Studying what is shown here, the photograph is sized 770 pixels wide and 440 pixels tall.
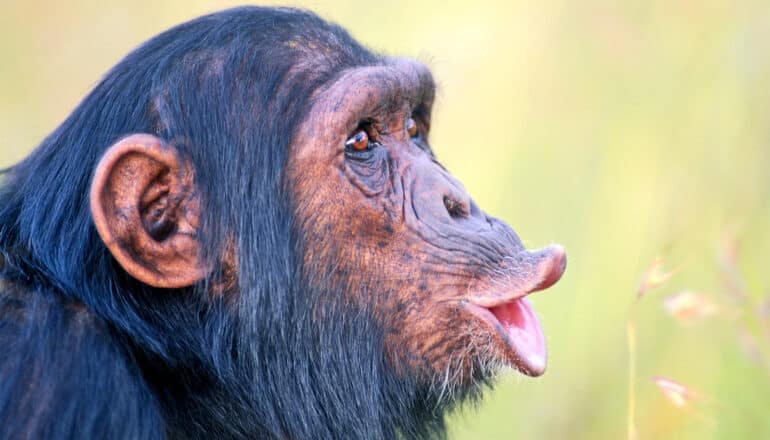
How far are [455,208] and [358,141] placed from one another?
1.14 ft

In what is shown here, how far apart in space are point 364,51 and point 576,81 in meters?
2.94

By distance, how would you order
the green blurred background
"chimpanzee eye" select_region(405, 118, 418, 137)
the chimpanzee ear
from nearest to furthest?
the chimpanzee ear → "chimpanzee eye" select_region(405, 118, 418, 137) → the green blurred background

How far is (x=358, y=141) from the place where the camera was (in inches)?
135

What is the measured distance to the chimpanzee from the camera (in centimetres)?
315

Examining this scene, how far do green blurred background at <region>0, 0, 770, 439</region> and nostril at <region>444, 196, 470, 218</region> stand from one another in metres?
1.27

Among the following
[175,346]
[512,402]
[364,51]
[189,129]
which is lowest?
[512,402]

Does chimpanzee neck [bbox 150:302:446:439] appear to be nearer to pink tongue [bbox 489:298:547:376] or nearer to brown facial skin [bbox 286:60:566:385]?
brown facial skin [bbox 286:60:566:385]

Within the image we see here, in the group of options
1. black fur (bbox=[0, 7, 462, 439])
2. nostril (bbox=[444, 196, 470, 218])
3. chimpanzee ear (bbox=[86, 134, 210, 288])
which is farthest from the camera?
nostril (bbox=[444, 196, 470, 218])

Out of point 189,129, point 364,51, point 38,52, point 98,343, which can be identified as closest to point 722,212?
point 364,51

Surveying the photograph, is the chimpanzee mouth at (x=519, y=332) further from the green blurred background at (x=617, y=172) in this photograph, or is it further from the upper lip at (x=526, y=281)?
the green blurred background at (x=617, y=172)

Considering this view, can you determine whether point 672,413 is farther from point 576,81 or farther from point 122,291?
Answer: point 122,291

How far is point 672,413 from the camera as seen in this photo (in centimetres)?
493

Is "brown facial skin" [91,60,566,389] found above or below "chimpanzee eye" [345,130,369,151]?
below

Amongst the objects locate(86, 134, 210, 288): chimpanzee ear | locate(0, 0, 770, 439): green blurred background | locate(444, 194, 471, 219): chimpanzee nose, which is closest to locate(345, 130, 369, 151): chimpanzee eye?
locate(444, 194, 471, 219): chimpanzee nose
